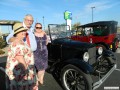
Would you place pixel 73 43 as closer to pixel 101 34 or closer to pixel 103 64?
pixel 103 64

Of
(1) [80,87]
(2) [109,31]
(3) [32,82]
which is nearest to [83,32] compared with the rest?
(2) [109,31]

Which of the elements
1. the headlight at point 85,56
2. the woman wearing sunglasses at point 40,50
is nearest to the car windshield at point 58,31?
the woman wearing sunglasses at point 40,50

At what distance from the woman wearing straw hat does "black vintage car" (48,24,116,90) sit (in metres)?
1.58

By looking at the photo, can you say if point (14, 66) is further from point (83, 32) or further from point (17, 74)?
point (83, 32)

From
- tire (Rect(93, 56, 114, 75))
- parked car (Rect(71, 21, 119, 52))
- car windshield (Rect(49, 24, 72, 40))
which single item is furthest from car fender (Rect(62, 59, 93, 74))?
parked car (Rect(71, 21, 119, 52))

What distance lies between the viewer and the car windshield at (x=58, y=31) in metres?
6.04

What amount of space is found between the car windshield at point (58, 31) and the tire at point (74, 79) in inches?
57.6

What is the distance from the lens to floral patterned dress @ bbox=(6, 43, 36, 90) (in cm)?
308

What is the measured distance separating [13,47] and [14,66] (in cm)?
32

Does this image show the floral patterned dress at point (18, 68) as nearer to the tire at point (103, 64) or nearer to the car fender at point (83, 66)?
the car fender at point (83, 66)


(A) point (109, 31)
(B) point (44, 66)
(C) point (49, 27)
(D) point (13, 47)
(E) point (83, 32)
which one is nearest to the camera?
(D) point (13, 47)

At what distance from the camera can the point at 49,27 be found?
19.4 ft

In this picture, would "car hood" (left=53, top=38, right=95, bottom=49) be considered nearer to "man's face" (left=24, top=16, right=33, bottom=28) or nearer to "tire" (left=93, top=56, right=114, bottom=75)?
"tire" (left=93, top=56, right=114, bottom=75)

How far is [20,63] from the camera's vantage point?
3059 millimetres
